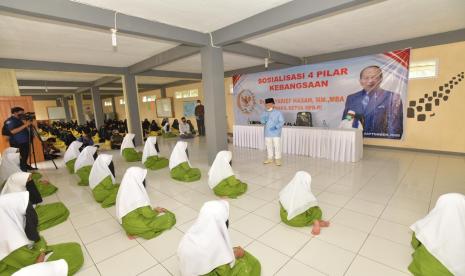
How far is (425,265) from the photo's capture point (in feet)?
5.95

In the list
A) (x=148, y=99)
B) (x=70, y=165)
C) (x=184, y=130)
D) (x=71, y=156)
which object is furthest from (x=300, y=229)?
(x=148, y=99)

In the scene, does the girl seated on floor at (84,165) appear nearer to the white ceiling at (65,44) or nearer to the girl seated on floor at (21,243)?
the white ceiling at (65,44)

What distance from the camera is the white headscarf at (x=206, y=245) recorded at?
5.61 feet

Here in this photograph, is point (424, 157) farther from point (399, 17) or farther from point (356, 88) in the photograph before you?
point (399, 17)

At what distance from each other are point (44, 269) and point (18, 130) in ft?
18.8

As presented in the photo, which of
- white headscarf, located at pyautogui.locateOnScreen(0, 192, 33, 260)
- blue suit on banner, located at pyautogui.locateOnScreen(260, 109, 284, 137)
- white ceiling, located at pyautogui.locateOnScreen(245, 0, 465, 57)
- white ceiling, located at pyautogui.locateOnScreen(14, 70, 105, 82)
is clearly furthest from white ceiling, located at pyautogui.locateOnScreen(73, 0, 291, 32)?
white ceiling, located at pyautogui.locateOnScreen(14, 70, 105, 82)

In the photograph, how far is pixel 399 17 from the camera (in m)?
4.23

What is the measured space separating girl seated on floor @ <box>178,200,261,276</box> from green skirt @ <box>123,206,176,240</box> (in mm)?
1009

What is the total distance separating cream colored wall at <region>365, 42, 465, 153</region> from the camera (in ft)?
17.2

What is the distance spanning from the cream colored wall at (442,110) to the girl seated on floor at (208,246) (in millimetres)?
6414

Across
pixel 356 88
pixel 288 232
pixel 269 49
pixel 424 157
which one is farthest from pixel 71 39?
pixel 424 157

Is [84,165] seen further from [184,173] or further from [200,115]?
[200,115]

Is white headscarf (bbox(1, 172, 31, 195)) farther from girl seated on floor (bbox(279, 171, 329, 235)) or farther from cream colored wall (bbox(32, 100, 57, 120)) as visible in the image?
cream colored wall (bbox(32, 100, 57, 120))

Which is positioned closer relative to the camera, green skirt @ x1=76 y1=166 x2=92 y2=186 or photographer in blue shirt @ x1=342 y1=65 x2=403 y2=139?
green skirt @ x1=76 y1=166 x2=92 y2=186
